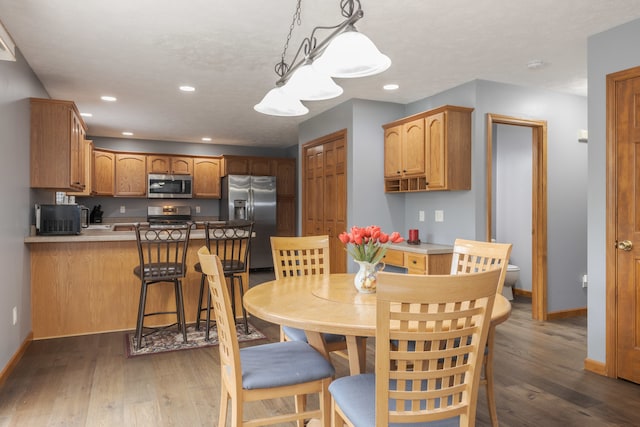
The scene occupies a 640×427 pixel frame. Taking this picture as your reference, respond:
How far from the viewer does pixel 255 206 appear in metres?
7.76

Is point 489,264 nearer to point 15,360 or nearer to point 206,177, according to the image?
point 15,360

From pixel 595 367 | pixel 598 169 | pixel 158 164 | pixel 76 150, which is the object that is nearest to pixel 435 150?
pixel 598 169

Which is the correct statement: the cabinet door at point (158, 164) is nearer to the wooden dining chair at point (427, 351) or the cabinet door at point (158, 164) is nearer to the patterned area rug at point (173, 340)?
the patterned area rug at point (173, 340)

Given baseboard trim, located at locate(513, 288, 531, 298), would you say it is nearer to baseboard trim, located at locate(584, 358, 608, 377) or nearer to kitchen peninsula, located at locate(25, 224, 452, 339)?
kitchen peninsula, located at locate(25, 224, 452, 339)

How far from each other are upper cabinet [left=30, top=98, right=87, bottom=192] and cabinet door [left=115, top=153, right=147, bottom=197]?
370cm

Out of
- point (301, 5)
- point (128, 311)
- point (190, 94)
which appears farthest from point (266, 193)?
point (301, 5)

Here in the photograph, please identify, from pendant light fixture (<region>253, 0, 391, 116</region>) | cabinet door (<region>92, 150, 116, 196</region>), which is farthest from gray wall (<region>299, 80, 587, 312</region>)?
cabinet door (<region>92, 150, 116, 196</region>)

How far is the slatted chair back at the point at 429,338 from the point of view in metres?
1.21

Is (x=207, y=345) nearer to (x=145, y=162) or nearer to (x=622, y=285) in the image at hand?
(x=622, y=285)

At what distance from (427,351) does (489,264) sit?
4.21ft

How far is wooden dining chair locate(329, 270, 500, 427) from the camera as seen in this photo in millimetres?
1214

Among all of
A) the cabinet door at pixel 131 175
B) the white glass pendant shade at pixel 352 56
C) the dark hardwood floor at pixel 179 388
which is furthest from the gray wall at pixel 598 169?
the cabinet door at pixel 131 175

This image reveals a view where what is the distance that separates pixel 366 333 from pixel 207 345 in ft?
8.19

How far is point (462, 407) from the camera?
4.49 feet
